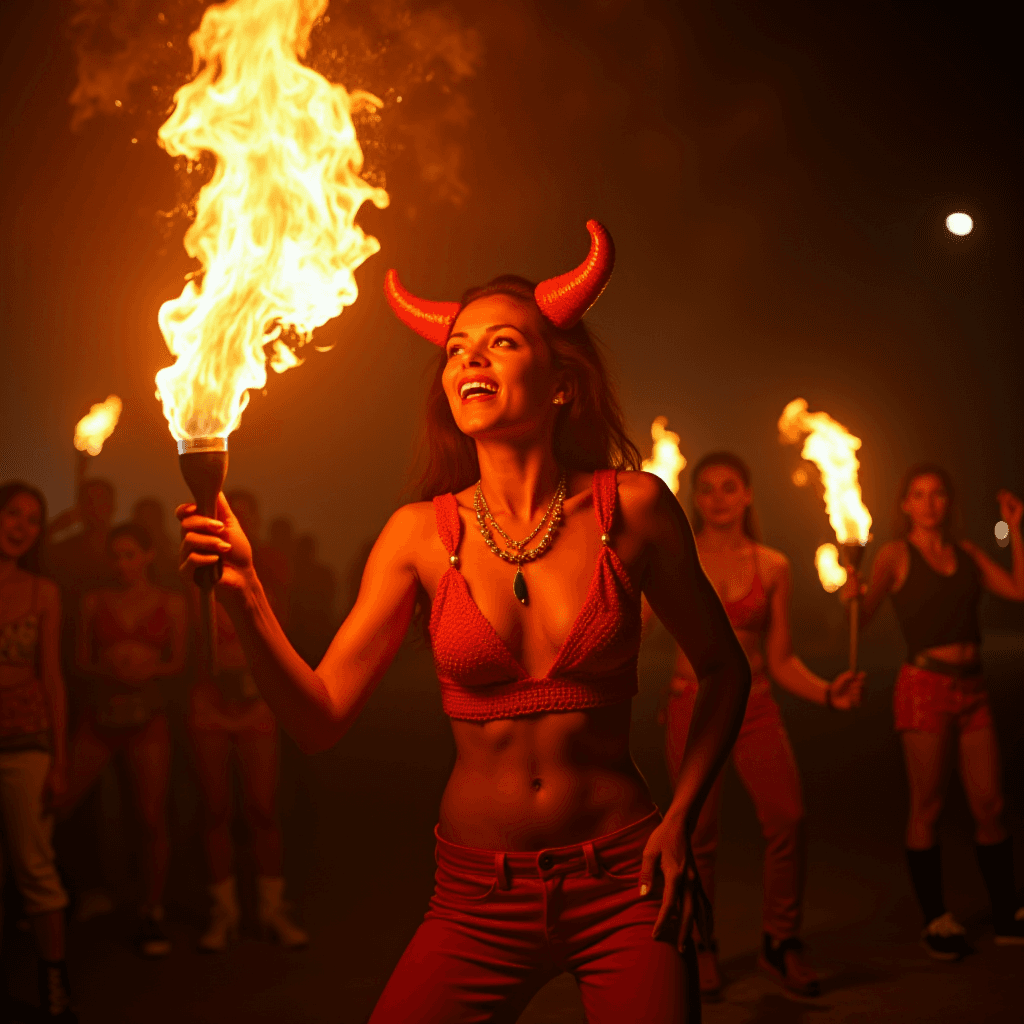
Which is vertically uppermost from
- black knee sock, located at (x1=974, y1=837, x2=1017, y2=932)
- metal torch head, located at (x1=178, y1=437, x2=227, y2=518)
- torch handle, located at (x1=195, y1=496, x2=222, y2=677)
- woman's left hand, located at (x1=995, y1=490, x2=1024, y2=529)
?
woman's left hand, located at (x1=995, y1=490, x2=1024, y2=529)

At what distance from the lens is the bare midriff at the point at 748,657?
4.13m

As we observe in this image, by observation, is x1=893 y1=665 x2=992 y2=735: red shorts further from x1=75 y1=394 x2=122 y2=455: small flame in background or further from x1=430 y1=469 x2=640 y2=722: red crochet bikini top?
x1=75 y1=394 x2=122 y2=455: small flame in background

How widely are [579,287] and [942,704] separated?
3117 mm

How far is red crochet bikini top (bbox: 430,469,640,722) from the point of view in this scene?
188 centimetres

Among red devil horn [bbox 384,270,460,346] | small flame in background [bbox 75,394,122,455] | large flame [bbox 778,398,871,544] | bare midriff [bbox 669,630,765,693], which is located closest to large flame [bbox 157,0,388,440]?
red devil horn [bbox 384,270,460,346]

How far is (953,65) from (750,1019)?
7.03 m

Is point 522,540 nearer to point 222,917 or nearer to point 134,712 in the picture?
point 134,712

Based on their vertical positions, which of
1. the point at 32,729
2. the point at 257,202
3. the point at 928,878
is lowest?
the point at 928,878

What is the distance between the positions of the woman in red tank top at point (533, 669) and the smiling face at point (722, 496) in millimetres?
2219

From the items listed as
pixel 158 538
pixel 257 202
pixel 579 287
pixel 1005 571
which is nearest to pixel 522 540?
pixel 579 287

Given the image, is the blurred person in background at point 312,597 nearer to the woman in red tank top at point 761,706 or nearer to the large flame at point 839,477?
the woman in red tank top at point 761,706

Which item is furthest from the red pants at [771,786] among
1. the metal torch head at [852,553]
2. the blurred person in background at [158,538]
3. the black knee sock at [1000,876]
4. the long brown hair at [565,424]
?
the blurred person in background at [158,538]

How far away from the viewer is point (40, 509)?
4121 millimetres

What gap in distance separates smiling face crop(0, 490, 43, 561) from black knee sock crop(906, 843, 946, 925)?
12.2 feet
